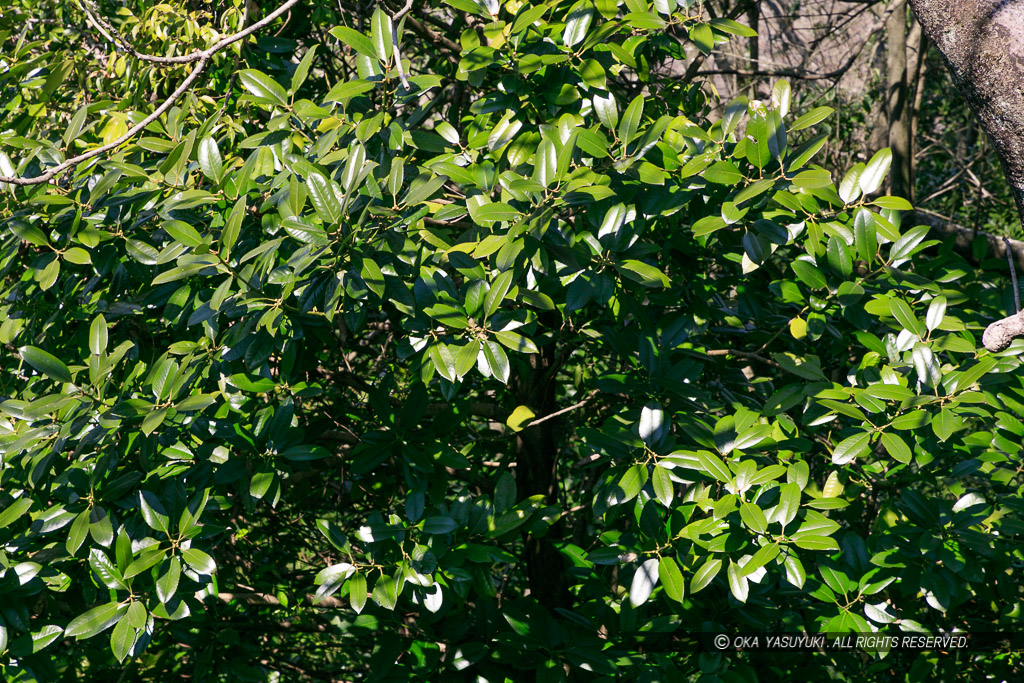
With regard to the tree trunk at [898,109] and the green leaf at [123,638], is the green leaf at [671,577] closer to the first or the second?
the green leaf at [123,638]

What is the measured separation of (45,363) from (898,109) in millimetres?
4395

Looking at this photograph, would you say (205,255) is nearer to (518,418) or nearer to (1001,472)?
(518,418)

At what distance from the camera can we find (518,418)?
221 centimetres

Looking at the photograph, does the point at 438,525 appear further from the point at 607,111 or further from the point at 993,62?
the point at 993,62

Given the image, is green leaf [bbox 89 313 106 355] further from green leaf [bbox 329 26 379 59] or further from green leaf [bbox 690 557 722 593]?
green leaf [bbox 690 557 722 593]

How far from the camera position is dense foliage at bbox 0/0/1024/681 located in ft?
5.62

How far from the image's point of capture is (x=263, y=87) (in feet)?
7.32

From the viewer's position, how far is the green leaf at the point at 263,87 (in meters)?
2.23

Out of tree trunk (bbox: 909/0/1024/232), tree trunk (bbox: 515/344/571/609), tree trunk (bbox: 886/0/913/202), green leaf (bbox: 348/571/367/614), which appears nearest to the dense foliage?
green leaf (bbox: 348/571/367/614)

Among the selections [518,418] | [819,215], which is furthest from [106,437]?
[819,215]

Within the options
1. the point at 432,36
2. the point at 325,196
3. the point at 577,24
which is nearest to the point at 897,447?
the point at 577,24

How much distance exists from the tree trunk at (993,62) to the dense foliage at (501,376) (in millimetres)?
462

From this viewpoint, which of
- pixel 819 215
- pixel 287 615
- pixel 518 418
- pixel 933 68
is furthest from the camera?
pixel 933 68

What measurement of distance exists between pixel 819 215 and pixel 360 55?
127cm
